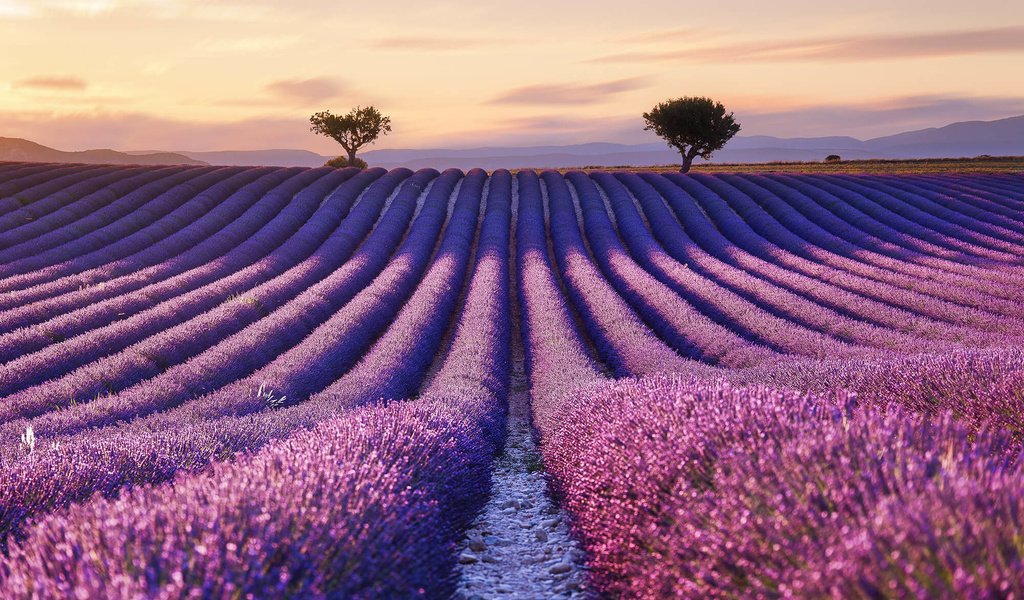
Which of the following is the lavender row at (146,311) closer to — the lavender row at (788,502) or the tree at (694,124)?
the lavender row at (788,502)

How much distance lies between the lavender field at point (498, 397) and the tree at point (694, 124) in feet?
50.0

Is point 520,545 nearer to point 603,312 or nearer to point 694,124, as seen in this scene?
point 603,312

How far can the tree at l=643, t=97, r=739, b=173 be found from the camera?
1452 inches

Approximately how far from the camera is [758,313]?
10938mm

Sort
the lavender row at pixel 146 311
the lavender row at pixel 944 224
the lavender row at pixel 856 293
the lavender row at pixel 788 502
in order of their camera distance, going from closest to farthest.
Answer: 1. the lavender row at pixel 788 502
2. the lavender row at pixel 146 311
3. the lavender row at pixel 856 293
4. the lavender row at pixel 944 224

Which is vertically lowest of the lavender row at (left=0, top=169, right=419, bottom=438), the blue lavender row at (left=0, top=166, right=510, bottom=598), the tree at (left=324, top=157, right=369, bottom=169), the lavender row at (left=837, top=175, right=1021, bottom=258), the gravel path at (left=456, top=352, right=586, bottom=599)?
the gravel path at (left=456, top=352, right=586, bottom=599)

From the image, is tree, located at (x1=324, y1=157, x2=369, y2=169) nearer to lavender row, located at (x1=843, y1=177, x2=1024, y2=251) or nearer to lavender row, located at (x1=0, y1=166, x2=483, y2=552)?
lavender row, located at (x1=843, y1=177, x2=1024, y2=251)

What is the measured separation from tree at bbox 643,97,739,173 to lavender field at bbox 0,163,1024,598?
15.2 meters

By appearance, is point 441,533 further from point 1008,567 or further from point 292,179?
point 292,179

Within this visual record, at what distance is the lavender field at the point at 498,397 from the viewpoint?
2475 millimetres

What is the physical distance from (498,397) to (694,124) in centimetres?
3229

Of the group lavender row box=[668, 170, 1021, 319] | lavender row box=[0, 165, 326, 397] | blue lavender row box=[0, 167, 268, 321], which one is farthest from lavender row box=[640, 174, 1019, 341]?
blue lavender row box=[0, 167, 268, 321]

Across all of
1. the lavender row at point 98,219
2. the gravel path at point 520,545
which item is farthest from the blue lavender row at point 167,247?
the gravel path at point 520,545

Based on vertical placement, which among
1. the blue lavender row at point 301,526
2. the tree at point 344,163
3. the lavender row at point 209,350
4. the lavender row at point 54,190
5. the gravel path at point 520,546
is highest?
the tree at point 344,163
